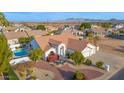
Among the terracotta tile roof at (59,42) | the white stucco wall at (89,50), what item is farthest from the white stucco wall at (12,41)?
the white stucco wall at (89,50)

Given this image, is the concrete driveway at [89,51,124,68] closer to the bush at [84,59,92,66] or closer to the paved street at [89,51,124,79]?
the paved street at [89,51,124,79]

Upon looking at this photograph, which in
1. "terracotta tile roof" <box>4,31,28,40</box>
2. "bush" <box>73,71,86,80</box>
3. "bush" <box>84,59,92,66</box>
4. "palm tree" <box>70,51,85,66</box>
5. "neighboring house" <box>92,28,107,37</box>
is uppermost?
"terracotta tile roof" <box>4,31,28,40</box>

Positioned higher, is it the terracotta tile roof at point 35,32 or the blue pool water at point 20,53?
the terracotta tile roof at point 35,32

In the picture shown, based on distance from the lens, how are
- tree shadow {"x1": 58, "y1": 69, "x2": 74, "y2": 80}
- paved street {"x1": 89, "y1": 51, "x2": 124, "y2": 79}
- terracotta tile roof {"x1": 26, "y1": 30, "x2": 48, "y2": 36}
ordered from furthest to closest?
terracotta tile roof {"x1": 26, "y1": 30, "x2": 48, "y2": 36} → paved street {"x1": 89, "y1": 51, "x2": 124, "y2": 79} → tree shadow {"x1": 58, "y1": 69, "x2": 74, "y2": 80}

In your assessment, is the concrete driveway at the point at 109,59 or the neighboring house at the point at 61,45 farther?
the neighboring house at the point at 61,45

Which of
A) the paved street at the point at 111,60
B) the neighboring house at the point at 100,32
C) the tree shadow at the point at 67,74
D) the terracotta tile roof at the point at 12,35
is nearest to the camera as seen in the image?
the tree shadow at the point at 67,74

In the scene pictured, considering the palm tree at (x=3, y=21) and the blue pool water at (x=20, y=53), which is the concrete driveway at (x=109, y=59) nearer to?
the blue pool water at (x=20, y=53)

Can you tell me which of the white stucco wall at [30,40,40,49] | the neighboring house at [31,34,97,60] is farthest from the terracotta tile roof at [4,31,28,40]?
the white stucco wall at [30,40,40,49]
